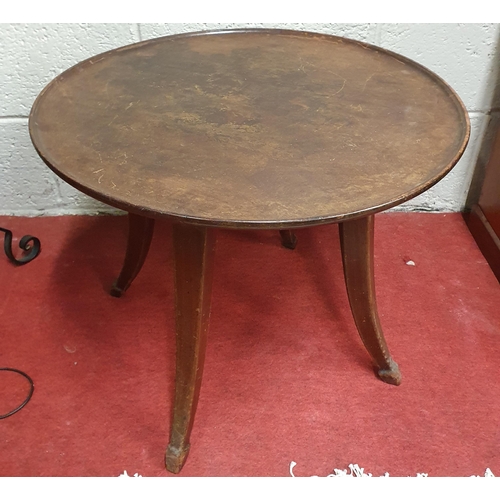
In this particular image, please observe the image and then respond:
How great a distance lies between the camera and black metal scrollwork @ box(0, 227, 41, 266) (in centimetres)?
149

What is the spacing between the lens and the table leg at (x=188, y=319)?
837mm

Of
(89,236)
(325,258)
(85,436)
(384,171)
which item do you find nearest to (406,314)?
(325,258)

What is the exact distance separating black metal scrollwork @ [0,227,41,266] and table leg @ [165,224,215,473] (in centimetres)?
76

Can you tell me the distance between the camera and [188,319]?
917mm

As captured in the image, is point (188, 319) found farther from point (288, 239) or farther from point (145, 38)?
point (145, 38)

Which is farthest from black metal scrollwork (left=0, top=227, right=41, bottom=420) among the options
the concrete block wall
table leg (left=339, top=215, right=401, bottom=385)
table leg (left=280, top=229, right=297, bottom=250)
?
table leg (left=339, top=215, right=401, bottom=385)

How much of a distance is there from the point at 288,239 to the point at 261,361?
0.44 m

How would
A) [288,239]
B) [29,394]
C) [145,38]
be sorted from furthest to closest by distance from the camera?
[288,239]
[145,38]
[29,394]

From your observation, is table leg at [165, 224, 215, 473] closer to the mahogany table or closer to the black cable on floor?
the mahogany table

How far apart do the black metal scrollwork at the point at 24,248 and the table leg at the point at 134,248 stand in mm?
311

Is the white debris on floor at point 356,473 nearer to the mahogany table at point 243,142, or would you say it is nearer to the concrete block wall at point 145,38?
the mahogany table at point 243,142

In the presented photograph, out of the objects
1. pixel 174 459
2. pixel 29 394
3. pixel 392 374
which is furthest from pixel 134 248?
pixel 392 374

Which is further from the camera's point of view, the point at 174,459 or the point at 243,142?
the point at 174,459

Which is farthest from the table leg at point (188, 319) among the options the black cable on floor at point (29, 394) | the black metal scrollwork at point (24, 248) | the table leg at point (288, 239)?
the black metal scrollwork at point (24, 248)
